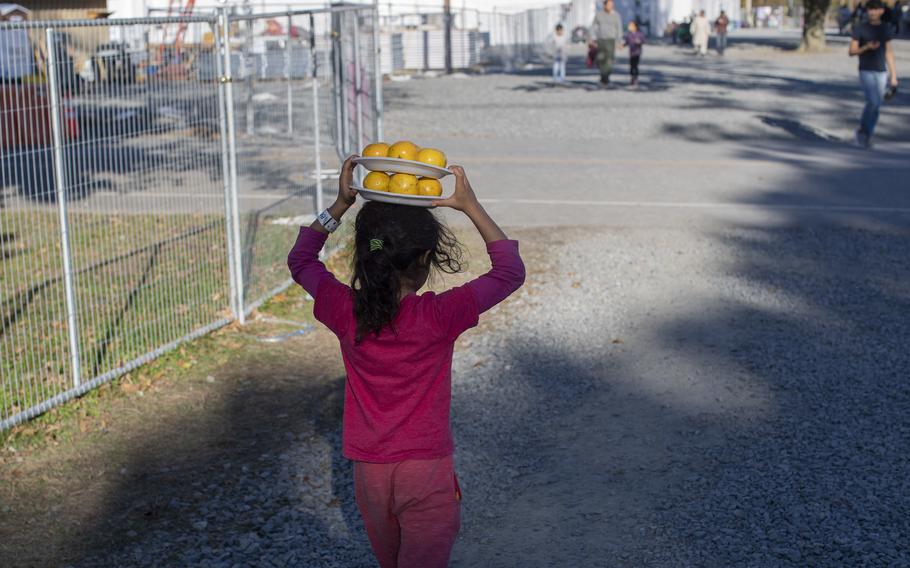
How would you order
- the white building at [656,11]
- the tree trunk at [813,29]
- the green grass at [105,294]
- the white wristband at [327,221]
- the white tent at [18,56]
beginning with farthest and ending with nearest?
the white building at [656,11] < the tree trunk at [813,29] < the green grass at [105,294] < the white tent at [18,56] < the white wristband at [327,221]

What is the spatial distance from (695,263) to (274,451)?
16.4ft

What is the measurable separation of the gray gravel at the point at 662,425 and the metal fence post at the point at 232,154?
1.65 m

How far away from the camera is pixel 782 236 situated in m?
10.3

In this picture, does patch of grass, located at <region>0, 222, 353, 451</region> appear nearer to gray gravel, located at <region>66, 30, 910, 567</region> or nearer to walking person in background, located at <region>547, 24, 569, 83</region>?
gray gravel, located at <region>66, 30, 910, 567</region>

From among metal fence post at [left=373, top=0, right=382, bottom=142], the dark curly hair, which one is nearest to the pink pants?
the dark curly hair

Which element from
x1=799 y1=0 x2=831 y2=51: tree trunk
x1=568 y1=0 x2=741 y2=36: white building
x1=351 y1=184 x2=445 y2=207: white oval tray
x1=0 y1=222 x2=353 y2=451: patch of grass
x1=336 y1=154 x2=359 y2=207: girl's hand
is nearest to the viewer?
x1=351 y1=184 x2=445 y2=207: white oval tray

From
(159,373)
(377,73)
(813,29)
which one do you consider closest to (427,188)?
(159,373)

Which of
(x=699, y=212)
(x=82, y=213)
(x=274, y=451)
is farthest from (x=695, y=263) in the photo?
(x=82, y=213)

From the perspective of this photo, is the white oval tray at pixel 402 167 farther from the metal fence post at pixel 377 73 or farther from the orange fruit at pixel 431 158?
the metal fence post at pixel 377 73

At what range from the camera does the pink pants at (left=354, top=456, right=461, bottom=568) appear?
297 centimetres

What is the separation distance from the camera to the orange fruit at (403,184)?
2.81m

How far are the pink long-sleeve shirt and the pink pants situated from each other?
0.14 ft

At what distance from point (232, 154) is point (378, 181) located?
4559mm

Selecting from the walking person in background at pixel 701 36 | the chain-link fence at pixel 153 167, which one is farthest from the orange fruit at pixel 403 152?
the walking person in background at pixel 701 36
